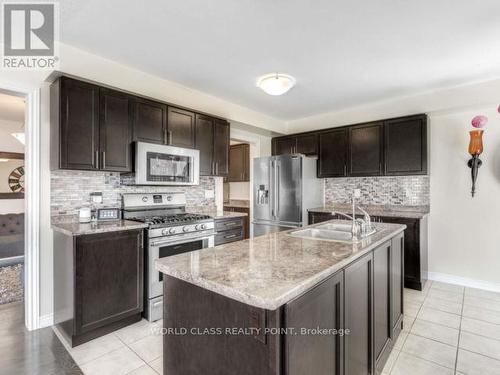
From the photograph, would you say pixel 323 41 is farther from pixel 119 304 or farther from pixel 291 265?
pixel 119 304

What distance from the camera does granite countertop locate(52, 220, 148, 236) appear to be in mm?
2229

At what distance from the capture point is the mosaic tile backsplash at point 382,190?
155 inches

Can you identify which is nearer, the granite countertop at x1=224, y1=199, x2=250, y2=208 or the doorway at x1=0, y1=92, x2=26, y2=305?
the doorway at x1=0, y1=92, x2=26, y2=305

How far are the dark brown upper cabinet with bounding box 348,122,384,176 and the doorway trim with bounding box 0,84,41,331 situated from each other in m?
4.00

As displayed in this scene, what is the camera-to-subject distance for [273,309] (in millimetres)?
896

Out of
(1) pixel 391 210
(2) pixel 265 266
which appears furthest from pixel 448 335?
(2) pixel 265 266

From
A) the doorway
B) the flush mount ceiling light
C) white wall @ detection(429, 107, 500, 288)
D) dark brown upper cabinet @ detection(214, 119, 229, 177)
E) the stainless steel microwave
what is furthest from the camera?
dark brown upper cabinet @ detection(214, 119, 229, 177)

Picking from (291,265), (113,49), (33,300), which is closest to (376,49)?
(291,265)

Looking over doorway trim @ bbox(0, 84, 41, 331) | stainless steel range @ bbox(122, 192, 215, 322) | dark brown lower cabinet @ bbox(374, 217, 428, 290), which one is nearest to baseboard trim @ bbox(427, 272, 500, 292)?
dark brown lower cabinet @ bbox(374, 217, 428, 290)

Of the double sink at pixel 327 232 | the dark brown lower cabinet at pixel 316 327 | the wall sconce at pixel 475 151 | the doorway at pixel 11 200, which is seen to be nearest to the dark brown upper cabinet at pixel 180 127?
the doorway at pixel 11 200

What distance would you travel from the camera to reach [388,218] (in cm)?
353

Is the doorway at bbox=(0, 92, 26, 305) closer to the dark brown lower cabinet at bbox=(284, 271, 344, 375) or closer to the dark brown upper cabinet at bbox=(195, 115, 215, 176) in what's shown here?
the dark brown upper cabinet at bbox=(195, 115, 215, 176)

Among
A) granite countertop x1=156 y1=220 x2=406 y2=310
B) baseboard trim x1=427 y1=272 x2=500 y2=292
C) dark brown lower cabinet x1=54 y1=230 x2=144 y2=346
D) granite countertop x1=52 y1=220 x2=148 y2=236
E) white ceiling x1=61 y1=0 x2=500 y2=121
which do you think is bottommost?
baseboard trim x1=427 y1=272 x2=500 y2=292

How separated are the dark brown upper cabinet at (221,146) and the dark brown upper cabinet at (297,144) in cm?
154
